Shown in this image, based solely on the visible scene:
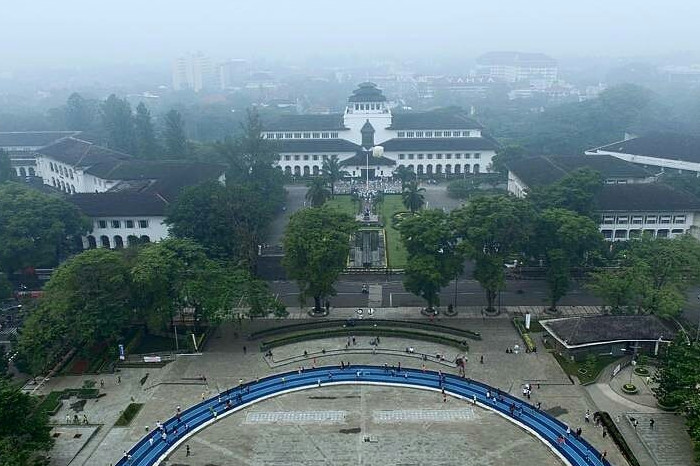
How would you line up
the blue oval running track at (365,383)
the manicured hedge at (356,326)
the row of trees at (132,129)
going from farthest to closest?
the row of trees at (132,129), the manicured hedge at (356,326), the blue oval running track at (365,383)

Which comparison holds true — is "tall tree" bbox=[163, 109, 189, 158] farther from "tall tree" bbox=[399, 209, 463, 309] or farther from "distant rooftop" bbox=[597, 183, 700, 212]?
"distant rooftop" bbox=[597, 183, 700, 212]

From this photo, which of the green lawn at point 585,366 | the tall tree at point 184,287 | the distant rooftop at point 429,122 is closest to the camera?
the green lawn at point 585,366

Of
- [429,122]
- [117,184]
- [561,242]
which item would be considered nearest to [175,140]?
[117,184]

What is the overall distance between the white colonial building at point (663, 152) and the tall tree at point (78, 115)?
101833 millimetres

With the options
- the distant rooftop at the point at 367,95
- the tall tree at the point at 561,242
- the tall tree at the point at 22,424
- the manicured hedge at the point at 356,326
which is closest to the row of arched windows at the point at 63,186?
the distant rooftop at the point at 367,95

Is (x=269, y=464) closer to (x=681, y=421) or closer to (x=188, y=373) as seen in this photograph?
(x=188, y=373)

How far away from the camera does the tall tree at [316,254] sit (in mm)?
42062

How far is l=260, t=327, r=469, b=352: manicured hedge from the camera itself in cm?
4028

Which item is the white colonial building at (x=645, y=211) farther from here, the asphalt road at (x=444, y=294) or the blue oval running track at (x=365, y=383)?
the blue oval running track at (x=365, y=383)

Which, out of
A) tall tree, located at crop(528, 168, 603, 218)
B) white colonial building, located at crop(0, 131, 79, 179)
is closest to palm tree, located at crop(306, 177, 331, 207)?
tall tree, located at crop(528, 168, 603, 218)

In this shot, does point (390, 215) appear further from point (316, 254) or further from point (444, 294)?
point (316, 254)

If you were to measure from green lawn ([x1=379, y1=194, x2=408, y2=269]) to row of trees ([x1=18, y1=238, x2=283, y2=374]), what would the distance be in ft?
58.1

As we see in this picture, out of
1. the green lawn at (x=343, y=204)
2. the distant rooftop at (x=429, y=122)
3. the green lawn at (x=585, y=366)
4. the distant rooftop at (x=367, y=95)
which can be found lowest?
the green lawn at (x=585, y=366)

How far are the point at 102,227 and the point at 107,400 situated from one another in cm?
2907
